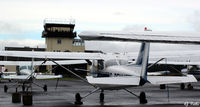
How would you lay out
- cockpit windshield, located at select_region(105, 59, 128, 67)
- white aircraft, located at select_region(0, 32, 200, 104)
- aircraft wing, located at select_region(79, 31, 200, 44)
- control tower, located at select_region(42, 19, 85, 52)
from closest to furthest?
aircraft wing, located at select_region(79, 31, 200, 44) < white aircraft, located at select_region(0, 32, 200, 104) < cockpit windshield, located at select_region(105, 59, 128, 67) < control tower, located at select_region(42, 19, 85, 52)

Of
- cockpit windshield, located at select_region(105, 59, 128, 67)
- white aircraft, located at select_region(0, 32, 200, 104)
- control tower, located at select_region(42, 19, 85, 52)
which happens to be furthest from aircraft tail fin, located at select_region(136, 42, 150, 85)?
control tower, located at select_region(42, 19, 85, 52)

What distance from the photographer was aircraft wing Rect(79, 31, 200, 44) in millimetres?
8824

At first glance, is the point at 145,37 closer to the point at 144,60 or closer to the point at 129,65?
the point at 144,60

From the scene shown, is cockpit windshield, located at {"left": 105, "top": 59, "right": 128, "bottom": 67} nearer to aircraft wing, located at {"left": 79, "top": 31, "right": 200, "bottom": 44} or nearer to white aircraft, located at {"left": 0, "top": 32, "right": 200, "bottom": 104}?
white aircraft, located at {"left": 0, "top": 32, "right": 200, "bottom": 104}

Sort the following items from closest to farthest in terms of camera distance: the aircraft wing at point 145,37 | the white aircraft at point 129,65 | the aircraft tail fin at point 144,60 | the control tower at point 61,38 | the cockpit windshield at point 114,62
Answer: the aircraft wing at point 145,37 < the white aircraft at point 129,65 < the aircraft tail fin at point 144,60 < the cockpit windshield at point 114,62 < the control tower at point 61,38

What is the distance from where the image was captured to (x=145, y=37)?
935 centimetres

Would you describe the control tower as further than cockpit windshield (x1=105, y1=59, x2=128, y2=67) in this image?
Yes

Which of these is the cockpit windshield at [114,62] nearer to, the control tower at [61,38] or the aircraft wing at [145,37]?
the aircraft wing at [145,37]

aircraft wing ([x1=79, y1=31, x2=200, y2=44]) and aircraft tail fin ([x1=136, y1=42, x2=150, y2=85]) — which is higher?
aircraft wing ([x1=79, y1=31, x2=200, y2=44])

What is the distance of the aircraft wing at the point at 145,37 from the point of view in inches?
347

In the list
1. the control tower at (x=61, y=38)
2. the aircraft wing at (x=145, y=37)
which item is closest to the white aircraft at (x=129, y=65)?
the aircraft wing at (x=145, y=37)

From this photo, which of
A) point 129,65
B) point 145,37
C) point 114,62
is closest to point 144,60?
point 129,65

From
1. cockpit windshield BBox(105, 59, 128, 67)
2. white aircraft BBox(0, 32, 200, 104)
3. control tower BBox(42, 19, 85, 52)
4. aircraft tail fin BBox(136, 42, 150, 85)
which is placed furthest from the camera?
control tower BBox(42, 19, 85, 52)

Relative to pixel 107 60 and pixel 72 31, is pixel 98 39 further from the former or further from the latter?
pixel 72 31
